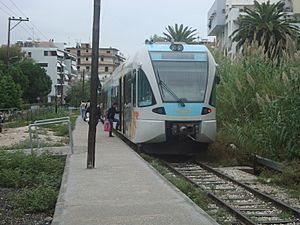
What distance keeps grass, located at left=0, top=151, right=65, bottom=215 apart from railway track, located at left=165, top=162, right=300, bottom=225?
3.10 meters

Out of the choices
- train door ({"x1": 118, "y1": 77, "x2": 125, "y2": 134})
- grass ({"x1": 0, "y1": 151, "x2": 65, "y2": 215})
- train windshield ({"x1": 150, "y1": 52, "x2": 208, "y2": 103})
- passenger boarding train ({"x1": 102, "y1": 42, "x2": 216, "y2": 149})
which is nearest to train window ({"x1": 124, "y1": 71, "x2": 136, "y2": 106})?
passenger boarding train ({"x1": 102, "y1": 42, "x2": 216, "y2": 149})

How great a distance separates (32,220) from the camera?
9.27 metres

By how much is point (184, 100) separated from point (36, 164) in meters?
5.13

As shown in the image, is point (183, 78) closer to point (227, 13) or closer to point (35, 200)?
point (35, 200)

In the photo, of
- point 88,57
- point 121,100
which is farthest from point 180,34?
point 88,57

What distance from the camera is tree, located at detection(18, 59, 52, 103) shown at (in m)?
95.5

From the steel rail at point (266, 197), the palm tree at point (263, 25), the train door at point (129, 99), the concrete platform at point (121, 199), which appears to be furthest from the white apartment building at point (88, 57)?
the concrete platform at point (121, 199)

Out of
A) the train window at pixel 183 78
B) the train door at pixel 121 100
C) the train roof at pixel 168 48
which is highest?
the train roof at pixel 168 48

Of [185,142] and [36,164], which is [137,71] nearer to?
[185,142]

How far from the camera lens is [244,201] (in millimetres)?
11898

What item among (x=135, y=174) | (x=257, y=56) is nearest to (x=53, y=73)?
(x=257, y=56)

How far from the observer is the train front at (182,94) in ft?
59.5

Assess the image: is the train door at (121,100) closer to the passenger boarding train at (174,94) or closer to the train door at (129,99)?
the train door at (129,99)

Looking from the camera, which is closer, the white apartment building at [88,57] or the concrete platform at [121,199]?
the concrete platform at [121,199]
